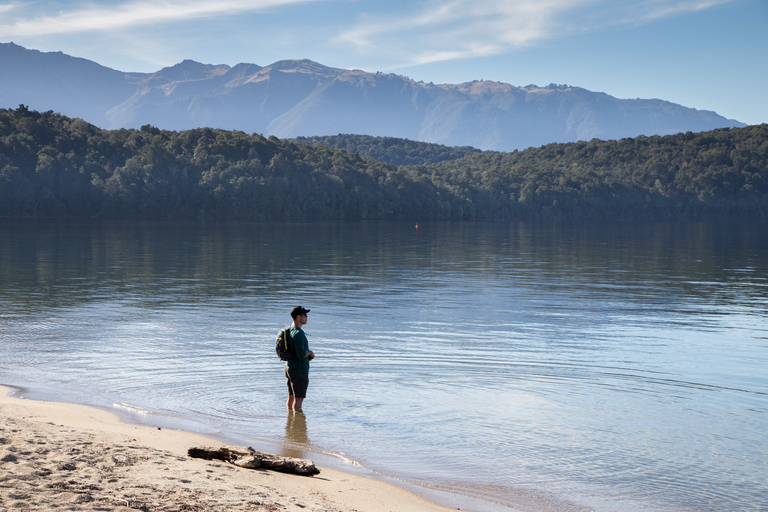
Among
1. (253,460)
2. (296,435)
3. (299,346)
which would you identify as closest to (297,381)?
(299,346)

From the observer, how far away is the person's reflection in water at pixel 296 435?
11656 mm

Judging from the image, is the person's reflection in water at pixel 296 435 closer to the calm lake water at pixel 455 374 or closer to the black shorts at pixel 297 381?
the calm lake water at pixel 455 374

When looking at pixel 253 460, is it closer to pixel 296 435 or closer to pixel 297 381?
pixel 296 435

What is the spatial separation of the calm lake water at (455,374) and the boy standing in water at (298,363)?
41 centimetres

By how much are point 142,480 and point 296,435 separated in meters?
4.60

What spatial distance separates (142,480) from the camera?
824cm

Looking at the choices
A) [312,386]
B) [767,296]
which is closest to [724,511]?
[312,386]

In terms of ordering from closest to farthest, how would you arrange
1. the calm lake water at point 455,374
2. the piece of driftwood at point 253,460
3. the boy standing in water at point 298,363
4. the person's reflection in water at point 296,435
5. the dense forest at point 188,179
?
the piece of driftwood at point 253,460 → the calm lake water at point 455,374 → the person's reflection in water at point 296,435 → the boy standing in water at point 298,363 → the dense forest at point 188,179

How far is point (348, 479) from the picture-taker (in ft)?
33.2

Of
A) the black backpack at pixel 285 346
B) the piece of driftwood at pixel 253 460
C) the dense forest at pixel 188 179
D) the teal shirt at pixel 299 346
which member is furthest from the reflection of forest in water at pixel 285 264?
the dense forest at pixel 188 179

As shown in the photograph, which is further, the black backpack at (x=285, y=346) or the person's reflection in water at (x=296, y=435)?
the black backpack at (x=285, y=346)

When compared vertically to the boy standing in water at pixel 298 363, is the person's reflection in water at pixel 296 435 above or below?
below

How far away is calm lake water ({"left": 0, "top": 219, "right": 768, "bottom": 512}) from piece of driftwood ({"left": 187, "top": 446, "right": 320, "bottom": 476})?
1.73m

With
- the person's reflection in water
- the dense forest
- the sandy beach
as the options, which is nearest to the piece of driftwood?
the sandy beach
